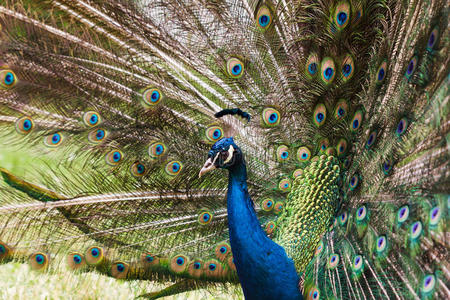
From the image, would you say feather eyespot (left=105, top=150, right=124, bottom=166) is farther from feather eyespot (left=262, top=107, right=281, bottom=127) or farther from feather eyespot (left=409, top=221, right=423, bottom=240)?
feather eyespot (left=409, top=221, right=423, bottom=240)

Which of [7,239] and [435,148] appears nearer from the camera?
[435,148]

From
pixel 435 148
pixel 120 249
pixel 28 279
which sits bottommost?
pixel 435 148

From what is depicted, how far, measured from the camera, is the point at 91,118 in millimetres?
2221

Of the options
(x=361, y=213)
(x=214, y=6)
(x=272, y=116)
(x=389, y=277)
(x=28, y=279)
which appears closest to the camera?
(x=389, y=277)

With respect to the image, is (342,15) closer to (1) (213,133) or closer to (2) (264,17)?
(2) (264,17)

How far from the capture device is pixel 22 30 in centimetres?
208

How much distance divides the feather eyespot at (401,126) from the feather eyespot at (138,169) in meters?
1.19

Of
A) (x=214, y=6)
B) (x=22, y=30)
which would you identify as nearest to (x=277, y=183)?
(x=214, y=6)

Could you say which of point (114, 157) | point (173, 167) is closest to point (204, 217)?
point (173, 167)

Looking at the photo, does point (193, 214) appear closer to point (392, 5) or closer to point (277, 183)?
point (277, 183)

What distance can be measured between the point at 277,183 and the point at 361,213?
67 centimetres

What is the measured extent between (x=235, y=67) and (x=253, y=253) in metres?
0.81

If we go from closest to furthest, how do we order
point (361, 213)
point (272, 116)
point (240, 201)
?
point (361, 213)
point (240, 201)
point (272, 116)

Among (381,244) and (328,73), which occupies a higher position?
(328,73)
